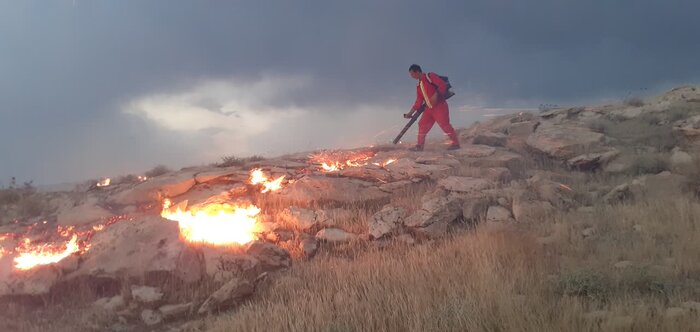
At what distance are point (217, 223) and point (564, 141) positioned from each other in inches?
427

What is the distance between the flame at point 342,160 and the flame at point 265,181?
1.93m

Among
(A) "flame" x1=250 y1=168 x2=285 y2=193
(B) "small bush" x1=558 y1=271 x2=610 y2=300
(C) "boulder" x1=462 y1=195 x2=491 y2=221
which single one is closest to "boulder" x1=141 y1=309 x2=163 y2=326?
(B) "small bush" x1=558 y1=271 x2=610 y2=300

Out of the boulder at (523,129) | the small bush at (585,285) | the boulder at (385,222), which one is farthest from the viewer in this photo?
the boulder at (523,129)

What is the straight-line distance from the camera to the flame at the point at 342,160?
1542 cm

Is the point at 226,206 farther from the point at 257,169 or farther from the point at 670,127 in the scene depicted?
the point at 670,127

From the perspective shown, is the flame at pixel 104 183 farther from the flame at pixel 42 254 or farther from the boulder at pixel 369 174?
the boulder at pixel 369 174

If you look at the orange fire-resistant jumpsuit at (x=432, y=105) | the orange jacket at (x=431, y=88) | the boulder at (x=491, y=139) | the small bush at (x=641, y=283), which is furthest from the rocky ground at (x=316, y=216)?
the orange jacket at (x=431, y=88)

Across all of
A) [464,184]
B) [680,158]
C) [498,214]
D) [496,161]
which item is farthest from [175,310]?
[680,158]

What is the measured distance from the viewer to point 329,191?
12.0m

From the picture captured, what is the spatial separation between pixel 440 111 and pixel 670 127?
7335 mm

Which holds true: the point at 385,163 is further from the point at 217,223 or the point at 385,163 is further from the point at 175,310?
the point at 175,310

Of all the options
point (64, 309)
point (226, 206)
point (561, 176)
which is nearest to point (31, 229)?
point (226, 206)

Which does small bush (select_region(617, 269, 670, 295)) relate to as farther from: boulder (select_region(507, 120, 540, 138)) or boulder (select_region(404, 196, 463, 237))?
boulder (select_region(507, 120, 540, 138))

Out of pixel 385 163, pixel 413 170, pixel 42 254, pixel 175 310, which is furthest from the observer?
pixel 385 163
